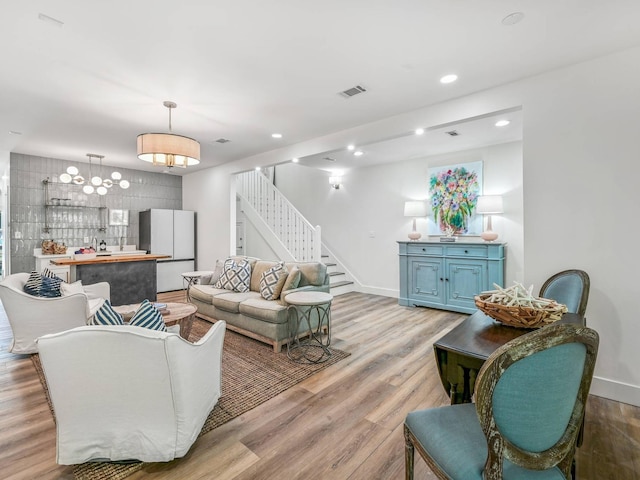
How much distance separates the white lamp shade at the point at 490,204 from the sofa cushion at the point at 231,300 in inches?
143

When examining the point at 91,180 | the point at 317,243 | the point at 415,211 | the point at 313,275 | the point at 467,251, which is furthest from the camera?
the point at 317,243

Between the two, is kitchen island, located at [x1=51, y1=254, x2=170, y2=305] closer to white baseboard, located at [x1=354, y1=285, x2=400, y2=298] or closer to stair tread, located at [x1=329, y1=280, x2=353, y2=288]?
stair tread, located at [x1=329, y1=280, x2=353, y2=288]

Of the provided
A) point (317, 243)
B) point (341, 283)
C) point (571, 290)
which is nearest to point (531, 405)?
point (571, 290)

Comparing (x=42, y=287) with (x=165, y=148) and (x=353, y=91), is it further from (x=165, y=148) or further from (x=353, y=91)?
(x=353, y=91)

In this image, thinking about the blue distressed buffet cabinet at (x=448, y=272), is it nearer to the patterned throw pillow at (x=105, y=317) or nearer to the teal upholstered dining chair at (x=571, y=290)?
the teal upholstered dining chair at (x=571, y=290)

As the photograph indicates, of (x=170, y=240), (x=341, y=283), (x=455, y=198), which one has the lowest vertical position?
(x=341, y=283)

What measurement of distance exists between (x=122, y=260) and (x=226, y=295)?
2.03 meters

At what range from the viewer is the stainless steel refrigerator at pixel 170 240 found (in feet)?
22.0

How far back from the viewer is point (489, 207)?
15.7 ft

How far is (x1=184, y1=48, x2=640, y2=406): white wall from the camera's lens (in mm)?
2473

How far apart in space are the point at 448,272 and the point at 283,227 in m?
3.32

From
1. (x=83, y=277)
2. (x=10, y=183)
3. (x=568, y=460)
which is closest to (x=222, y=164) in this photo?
(x=83, y=277)

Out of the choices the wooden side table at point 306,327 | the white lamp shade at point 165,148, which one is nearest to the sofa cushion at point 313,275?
the wooden side table at point 306,327

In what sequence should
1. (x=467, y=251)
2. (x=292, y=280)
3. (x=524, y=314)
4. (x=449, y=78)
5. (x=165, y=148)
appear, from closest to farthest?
(x=524, y=314) < (x=449, y=78) < (x=165, y=148) < (x=292, y=280) < (x=467, y=251)
